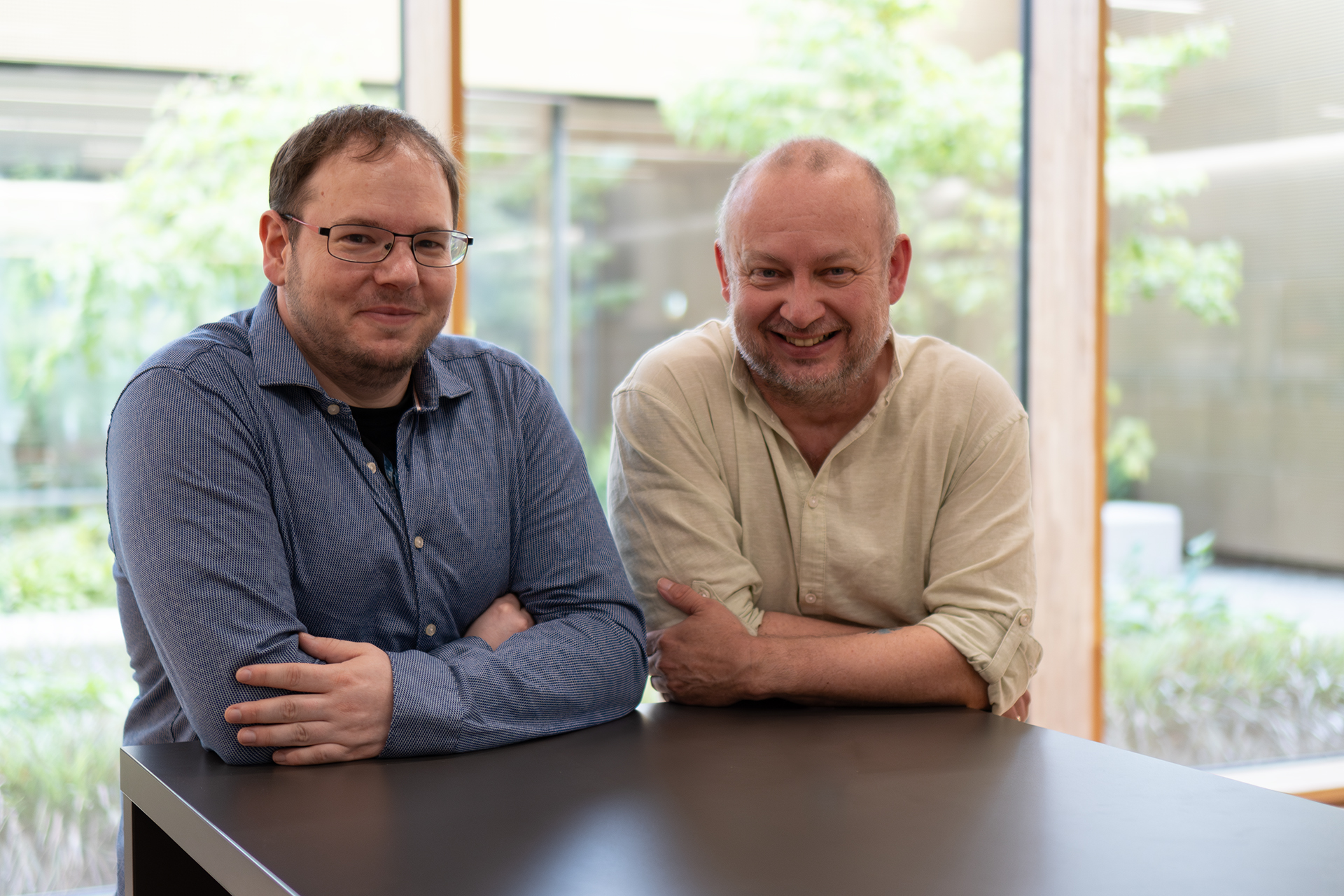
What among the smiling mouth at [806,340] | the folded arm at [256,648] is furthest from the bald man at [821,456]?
the folded arm at [256,648]

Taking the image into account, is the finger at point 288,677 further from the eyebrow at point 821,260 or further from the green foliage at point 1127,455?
the green foliage at point 1127,455

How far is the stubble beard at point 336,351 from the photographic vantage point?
5.42ft

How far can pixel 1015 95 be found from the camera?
3.56 metres

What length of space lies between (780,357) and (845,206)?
267 millimetres

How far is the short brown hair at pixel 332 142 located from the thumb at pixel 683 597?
723 mm

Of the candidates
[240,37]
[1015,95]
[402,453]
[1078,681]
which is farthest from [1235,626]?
[240,37]

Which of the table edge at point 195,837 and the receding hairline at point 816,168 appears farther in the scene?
the receding hairline at point 816,168

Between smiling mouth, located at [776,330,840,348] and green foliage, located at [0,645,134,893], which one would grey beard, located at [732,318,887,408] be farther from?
green foliage, located at [0,645,134,893]

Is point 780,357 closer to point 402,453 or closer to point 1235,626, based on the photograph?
point 402,453

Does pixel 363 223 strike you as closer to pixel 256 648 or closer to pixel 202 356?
pixel 202 356

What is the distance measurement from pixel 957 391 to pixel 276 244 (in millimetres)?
1128

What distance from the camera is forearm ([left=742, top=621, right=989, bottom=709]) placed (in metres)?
1.70

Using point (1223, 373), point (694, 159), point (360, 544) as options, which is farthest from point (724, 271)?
point (1223, 373)

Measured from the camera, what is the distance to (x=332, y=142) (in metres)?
1.64
